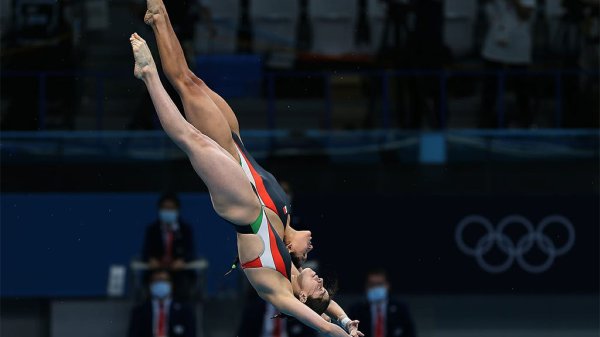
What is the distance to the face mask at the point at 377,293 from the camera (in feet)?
47.2

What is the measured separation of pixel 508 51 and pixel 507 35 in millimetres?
203

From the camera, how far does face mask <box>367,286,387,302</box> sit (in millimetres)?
14391

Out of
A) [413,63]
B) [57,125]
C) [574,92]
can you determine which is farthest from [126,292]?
[574,92]

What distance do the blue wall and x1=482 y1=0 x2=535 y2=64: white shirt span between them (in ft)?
10.2

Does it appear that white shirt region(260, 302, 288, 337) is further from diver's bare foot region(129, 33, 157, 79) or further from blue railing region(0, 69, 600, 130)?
diver's bare foot region(129, 33, 157, 79)

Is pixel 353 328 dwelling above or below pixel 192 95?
below

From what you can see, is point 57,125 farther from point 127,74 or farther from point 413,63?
point 413,63

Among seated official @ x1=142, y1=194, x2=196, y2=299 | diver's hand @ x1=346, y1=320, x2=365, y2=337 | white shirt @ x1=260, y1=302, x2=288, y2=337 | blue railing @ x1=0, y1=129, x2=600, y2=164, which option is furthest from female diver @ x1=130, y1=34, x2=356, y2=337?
blue railing @ x1=0, y1=129, x2=600, y2=164

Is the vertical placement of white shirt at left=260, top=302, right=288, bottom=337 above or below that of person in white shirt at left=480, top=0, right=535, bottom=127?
below

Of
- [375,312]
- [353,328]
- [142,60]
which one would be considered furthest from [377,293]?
[142,60]

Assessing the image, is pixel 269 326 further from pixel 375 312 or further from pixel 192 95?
pixel 192 95

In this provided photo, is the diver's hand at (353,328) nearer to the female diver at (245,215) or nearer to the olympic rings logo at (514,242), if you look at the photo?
the female diver at (245,215)

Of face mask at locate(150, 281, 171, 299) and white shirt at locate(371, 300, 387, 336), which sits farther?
face mask at locate(150, 281, 171, 299)

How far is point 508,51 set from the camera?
15.9m
